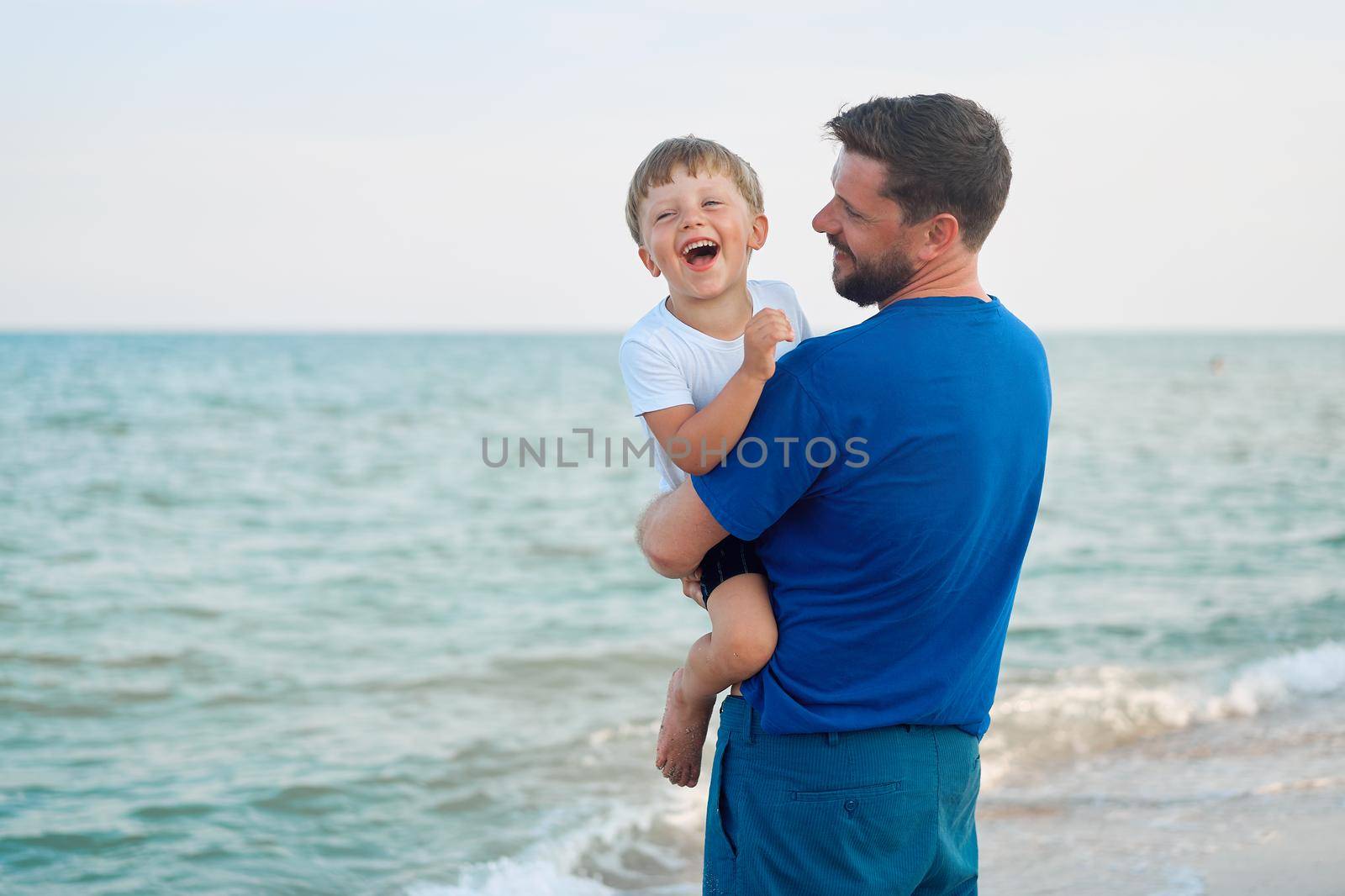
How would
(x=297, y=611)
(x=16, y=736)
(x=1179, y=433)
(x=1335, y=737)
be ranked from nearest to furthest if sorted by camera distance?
(x=1335, y=737) → (x=16, y=736) → (x=297, y=611) → (x=1179, y=433)

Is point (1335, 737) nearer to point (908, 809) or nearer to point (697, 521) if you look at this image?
point (908, 809)

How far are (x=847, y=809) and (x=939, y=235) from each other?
101cm

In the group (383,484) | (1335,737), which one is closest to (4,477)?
(383,484)

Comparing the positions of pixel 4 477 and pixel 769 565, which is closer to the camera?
pixel 769 565

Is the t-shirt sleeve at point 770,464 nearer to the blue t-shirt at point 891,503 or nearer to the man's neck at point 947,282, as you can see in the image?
the blue t-shirt at point 891,503

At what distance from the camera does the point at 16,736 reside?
255 inches

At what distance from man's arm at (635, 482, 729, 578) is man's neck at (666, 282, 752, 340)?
44 centimetres

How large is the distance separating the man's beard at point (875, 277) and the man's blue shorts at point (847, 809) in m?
0.77

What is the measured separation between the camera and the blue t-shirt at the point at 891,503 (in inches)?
76.9

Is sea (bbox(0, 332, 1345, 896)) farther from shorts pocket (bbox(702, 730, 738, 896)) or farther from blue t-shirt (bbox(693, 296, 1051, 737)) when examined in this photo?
blue t-shirt (bbox(693, 296, 1051, 737))

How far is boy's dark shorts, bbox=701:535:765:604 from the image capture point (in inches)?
87.3

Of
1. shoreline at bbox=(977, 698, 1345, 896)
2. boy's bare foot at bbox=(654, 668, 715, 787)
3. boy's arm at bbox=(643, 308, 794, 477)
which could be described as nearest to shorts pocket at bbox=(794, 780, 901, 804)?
boy's bare foot at bbox=(654, 668, 715, 787)

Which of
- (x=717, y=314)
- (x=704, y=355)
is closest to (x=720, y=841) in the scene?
(x=704, y=355)

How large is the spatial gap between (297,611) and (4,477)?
8.73 meters
